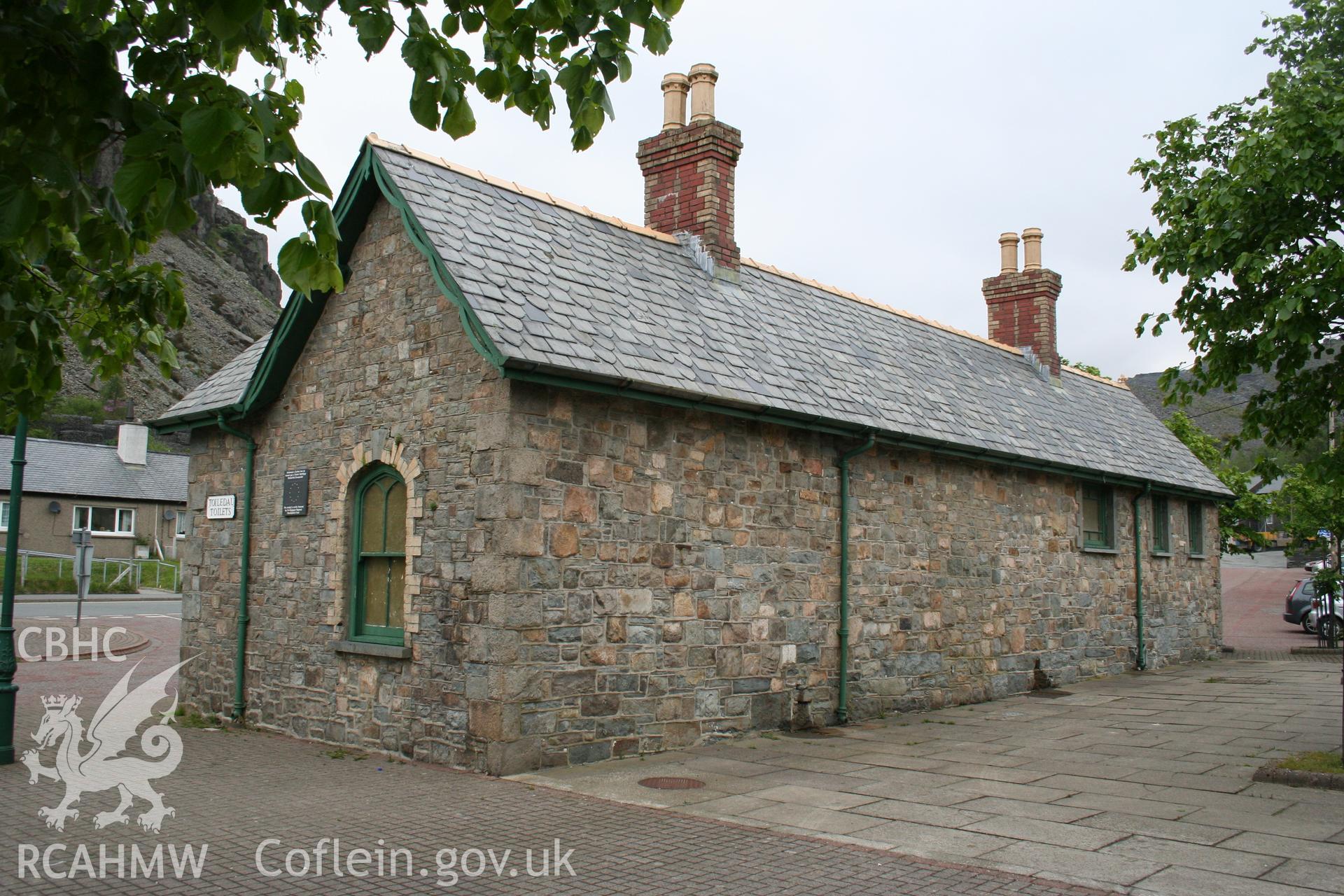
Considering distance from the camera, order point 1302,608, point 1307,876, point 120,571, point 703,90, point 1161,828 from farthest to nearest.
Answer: point 120,571, point 1302,608, point 703,90, point 1161,828, point 1307,876

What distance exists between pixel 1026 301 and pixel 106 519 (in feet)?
142

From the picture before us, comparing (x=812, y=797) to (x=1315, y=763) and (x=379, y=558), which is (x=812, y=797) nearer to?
(x=1315, y=763)

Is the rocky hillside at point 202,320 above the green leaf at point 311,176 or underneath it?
above

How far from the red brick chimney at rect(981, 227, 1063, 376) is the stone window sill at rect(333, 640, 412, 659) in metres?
15.2

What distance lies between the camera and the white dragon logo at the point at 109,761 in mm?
7727

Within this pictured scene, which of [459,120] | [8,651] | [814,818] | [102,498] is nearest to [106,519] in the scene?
[102,498]

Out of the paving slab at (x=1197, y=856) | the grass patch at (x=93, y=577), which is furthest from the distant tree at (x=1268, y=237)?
the grass patch at (x=93, y=577)

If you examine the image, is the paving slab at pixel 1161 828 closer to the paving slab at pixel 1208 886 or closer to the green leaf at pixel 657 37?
the paving slab at pixel 1208 886

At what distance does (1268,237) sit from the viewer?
10109 millimetres

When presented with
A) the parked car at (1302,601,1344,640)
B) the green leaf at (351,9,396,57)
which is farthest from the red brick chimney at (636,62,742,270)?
the parked car at (1302,601,1344,640)

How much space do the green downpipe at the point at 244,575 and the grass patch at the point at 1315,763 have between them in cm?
1069

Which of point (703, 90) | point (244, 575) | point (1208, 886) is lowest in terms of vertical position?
point (1208, 886)

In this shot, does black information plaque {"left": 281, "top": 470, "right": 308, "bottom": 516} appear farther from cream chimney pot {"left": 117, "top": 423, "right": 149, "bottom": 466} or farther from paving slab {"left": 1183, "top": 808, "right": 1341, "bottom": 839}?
cream chimney pot {"left": 117, "top": 423, "right": 149, "bottom": 466}
